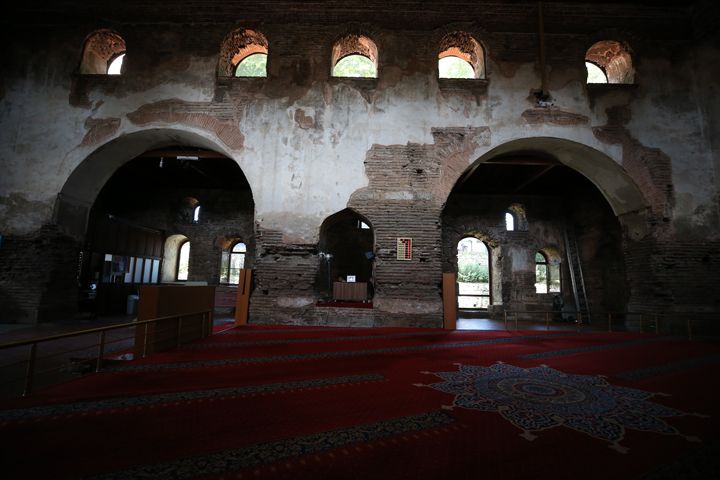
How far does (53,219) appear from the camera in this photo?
8109 mm

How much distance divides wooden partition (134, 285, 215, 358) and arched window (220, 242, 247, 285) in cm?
784

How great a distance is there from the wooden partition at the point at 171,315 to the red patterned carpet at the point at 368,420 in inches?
15.6

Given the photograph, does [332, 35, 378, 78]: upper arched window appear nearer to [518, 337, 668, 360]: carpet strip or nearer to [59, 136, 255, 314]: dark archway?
[59, 136, 255, 314]: dark archway

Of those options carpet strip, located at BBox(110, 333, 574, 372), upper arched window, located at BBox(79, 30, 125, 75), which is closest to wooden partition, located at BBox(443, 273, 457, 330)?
carpet strip, located at BBox(110, 333, 574, 372)

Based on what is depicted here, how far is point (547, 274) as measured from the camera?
13445 mm

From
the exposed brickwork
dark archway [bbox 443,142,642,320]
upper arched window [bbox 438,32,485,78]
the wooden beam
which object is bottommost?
the exposed brickwork

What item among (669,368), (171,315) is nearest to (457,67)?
(669,368)

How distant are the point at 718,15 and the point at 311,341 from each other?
12133mm

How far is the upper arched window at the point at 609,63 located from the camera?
8.89 metres

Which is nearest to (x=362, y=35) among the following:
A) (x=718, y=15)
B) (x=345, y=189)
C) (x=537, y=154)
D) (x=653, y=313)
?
(x=345, y=189)

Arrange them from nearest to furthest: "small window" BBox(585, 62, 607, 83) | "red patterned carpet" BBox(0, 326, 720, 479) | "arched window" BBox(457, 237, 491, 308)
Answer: "red patterned carpet" BBox(0, 326, 720, 479)
"small window" BBox(585, 62, 607, 83)
"arched window" BBox(457, 237, 491, 308)

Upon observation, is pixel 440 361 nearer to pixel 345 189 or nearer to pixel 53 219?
pixel 345 189

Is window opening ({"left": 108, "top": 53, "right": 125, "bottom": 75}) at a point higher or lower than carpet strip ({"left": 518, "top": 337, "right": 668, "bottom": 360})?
higher

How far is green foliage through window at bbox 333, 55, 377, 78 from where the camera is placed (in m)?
9.82
